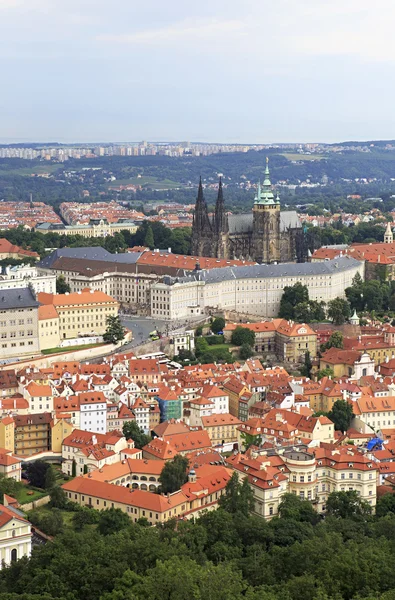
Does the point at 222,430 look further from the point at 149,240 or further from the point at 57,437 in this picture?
the point at 149,240

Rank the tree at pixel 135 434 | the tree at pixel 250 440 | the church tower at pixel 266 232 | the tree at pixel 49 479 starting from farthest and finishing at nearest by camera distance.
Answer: the church tower at pixel 266 232, the tree at pixel 250 440, the tree at pixel 135 434, the tree at pixel 49 479

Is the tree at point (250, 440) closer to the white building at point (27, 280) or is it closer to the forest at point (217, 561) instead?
the forest at point (217, 561)

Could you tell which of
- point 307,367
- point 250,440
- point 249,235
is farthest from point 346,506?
point 249,235

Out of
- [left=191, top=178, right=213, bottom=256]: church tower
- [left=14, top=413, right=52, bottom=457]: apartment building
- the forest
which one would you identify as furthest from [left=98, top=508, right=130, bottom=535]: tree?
[left=191, top=178, right=213, bottom=256]: church tower

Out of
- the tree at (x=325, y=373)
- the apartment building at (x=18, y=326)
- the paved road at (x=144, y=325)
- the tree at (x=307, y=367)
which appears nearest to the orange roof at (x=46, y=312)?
the apartment building at (x=18, y=326)

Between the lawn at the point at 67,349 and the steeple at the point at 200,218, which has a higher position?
the steeple at the point at 200,218

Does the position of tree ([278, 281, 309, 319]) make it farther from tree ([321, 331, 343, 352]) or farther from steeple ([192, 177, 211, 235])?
steeple ([192, 177, 211, 235])
